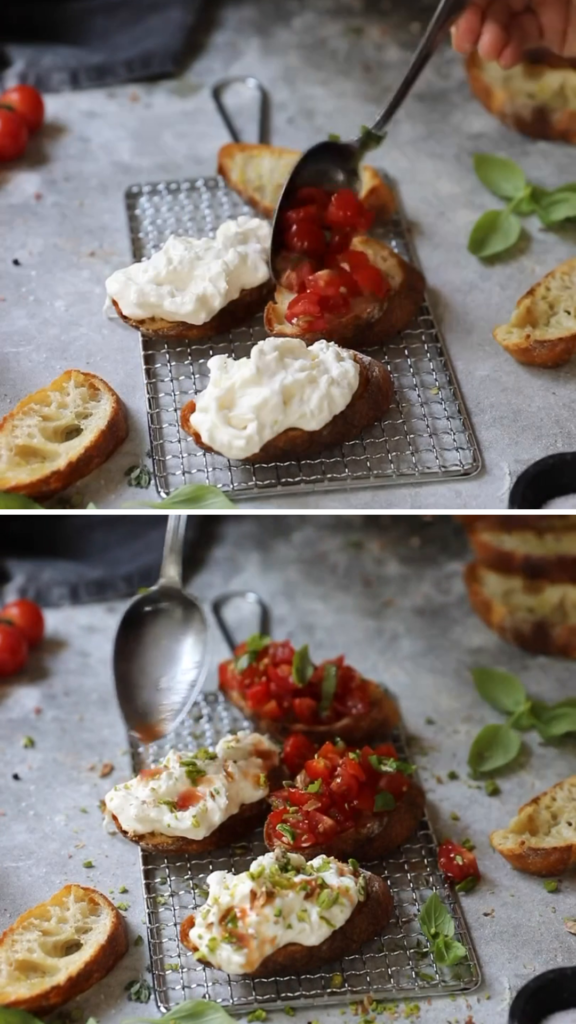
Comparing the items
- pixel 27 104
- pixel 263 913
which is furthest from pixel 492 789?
pixel 27 104

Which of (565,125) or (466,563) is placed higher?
(565,125)

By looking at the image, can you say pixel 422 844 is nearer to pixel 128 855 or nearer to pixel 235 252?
pixel 128 855

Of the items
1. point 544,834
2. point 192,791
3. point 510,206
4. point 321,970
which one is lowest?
point 544,834

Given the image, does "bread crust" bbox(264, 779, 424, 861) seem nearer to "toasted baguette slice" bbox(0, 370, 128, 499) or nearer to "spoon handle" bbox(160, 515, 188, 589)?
"spoon handle" bbox(160, 515, 188, 589)

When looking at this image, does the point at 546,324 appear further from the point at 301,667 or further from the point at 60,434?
the point at 60,434

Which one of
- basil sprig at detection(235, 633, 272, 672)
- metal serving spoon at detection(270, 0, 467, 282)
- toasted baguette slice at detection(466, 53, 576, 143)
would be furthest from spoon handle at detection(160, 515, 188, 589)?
toasted baguette slice at detection(466, 53, 576, 143)

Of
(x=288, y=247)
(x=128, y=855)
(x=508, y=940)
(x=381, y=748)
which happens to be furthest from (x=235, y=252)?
(x=508, y=940)

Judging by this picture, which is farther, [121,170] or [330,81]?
[330,81]
